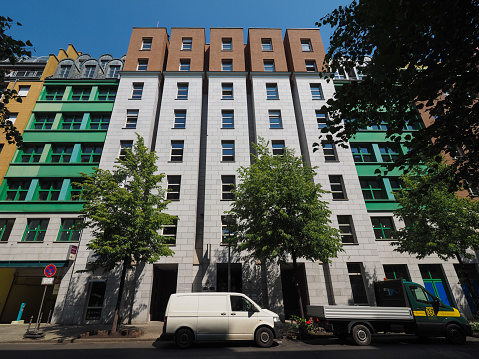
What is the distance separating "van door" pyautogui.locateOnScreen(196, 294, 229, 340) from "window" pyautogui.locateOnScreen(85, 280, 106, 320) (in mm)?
11090

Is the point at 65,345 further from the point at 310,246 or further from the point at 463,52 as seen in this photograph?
the point at 463,52

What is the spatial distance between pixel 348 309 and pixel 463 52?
9.48 m

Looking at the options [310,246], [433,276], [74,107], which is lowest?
[433,276]

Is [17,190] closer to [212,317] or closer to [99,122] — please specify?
[99,122]

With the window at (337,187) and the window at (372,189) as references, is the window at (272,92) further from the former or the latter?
the window at (372,189)

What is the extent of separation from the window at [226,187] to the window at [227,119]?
18.6 feet

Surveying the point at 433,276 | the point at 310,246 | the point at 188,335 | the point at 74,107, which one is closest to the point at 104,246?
the point at 188,335

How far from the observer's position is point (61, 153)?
74.5 feet

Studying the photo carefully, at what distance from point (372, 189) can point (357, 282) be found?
8.52m

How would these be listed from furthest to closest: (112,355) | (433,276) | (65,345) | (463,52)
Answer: (433,276), (65,345), (112,355), (463,52)

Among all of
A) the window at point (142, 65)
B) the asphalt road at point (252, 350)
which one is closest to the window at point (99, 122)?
the window at point (142, 65)

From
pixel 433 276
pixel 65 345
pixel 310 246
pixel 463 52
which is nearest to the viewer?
pixel 463 52

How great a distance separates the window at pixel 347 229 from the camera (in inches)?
776

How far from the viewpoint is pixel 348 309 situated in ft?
33.5
